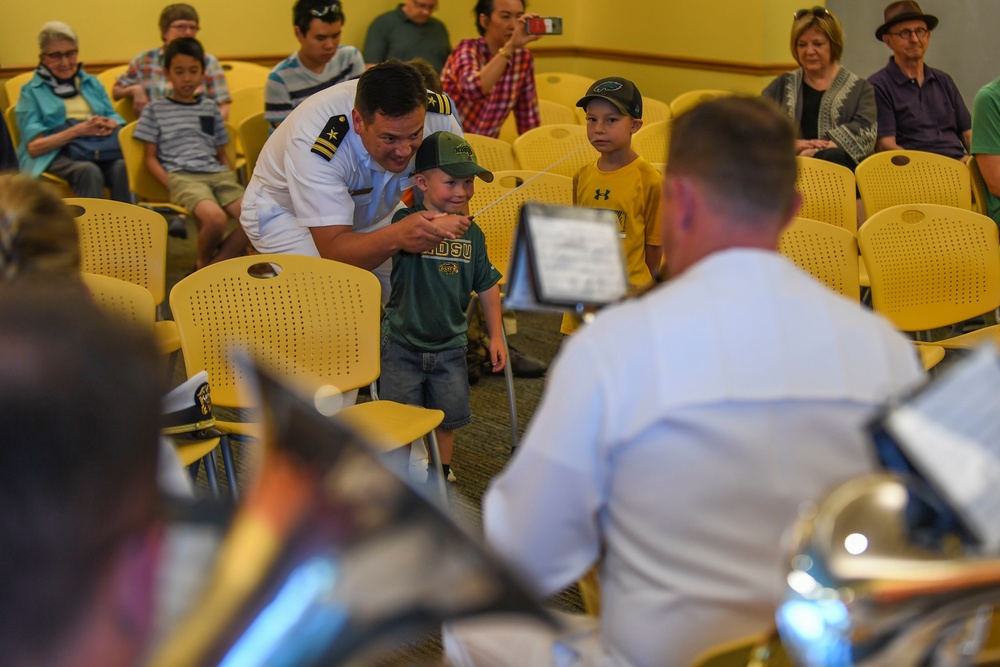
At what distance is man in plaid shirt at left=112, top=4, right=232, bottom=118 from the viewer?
6.07 m

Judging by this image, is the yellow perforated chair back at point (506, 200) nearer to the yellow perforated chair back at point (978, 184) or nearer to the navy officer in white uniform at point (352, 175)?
the navy officer in white uniform at point (352, 175)

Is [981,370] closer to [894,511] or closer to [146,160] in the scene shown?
[894,511]

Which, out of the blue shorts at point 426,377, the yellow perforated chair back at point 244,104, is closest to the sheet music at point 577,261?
the blue shorts at point 426,377

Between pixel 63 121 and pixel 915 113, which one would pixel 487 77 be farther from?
pixel 63 121

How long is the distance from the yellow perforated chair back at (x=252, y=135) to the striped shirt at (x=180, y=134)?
0.54 feet

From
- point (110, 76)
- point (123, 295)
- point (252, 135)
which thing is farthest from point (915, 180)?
point (110, 76)

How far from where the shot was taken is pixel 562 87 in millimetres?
7242

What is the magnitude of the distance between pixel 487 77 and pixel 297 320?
8.89 feet

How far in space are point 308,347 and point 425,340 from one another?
1.15 feet

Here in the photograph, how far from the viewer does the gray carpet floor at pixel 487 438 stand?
8.71 ft

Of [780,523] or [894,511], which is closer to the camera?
[894,511]

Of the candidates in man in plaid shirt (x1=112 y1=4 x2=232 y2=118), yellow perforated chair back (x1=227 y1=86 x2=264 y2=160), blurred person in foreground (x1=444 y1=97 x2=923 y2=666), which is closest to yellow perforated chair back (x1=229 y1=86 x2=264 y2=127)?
yellow perforated chair back (x1=227 y1=86 x2=264 y2=160)

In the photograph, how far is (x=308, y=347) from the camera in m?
2.85

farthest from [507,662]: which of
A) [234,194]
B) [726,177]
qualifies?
[234,194]
